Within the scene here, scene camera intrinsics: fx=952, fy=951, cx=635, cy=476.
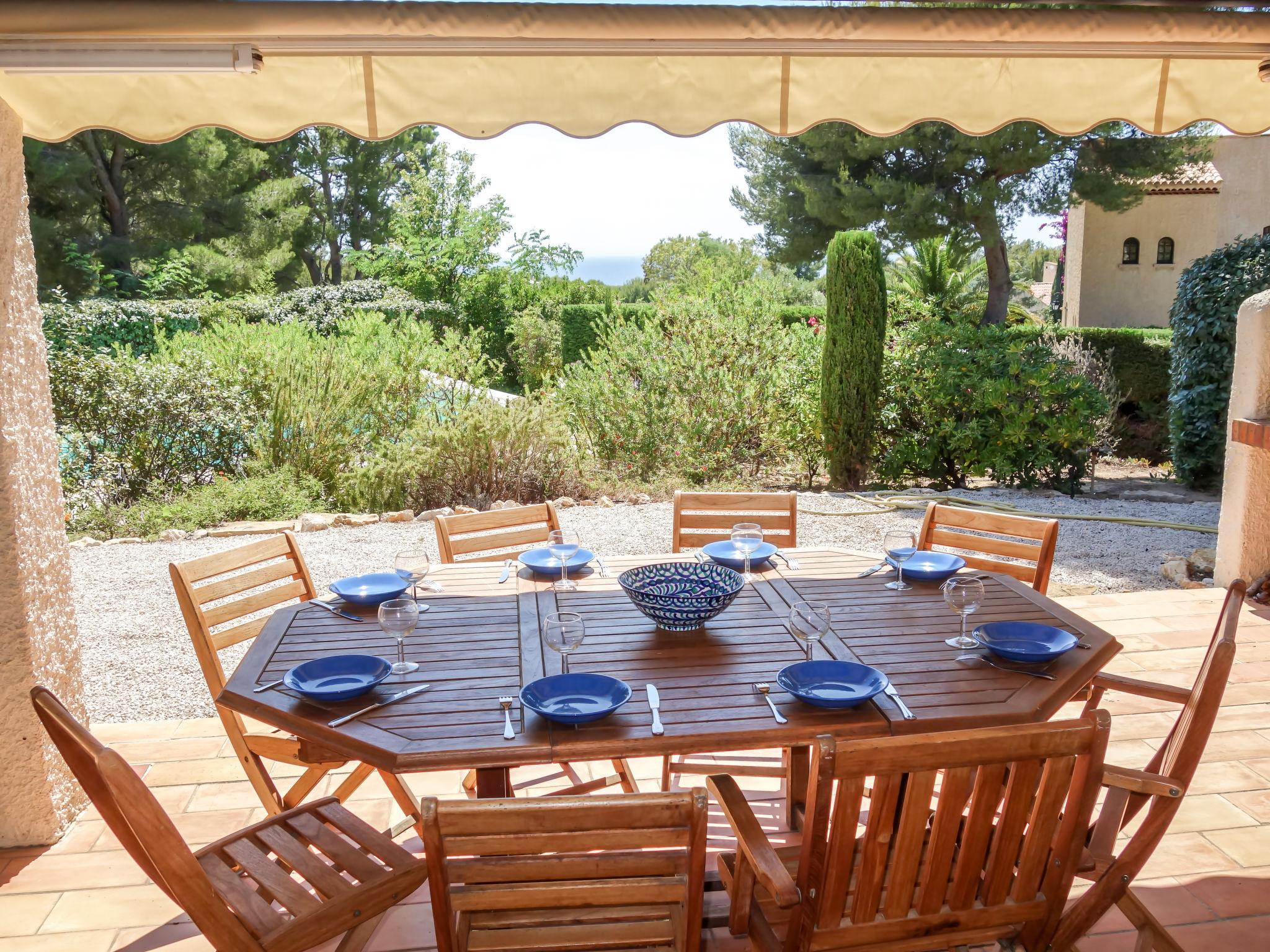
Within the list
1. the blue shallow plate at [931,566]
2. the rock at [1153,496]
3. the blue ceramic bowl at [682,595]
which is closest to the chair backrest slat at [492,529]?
the blue ceramic bowl at [682,595]

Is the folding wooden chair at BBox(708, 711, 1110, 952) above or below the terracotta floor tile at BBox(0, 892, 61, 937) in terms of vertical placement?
above

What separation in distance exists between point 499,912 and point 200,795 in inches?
74.7

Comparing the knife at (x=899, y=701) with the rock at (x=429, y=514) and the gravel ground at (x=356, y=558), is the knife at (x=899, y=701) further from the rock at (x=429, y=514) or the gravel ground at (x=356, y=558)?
the rock at (x=429, y=514)

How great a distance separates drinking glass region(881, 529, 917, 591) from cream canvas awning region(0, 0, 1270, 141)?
1.53 metres

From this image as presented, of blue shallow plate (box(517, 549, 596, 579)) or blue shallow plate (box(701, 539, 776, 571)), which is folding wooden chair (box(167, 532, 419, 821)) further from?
blue shallow plate (box(701, 539, 776, 571))

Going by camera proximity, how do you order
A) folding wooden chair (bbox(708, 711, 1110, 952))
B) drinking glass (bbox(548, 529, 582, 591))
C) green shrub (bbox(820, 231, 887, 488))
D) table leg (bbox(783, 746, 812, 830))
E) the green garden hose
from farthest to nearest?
green shrub (bbox(820, 231, 887, 488)), the green garden hose, drinking glass (bbox(548, 529, 582, 591)), table leg (bbox(783, 746, 812, 830)), folding wooden chair (bbox(708, 711, 1110, 952))

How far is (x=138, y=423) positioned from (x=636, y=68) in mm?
6045

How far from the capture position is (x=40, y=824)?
3.08m

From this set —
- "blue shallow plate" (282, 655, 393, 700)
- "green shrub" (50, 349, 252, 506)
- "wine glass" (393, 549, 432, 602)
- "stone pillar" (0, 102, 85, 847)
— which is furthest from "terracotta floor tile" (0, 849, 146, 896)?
"green shrub" (50, 349, 252, 506)

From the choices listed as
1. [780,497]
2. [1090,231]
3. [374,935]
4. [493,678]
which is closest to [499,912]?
[493,678]

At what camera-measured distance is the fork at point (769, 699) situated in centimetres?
220

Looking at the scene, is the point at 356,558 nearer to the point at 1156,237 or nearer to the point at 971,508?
the point at 971,508

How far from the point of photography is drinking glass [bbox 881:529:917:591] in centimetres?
328

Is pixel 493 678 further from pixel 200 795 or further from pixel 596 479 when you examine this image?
pixel 596 479
